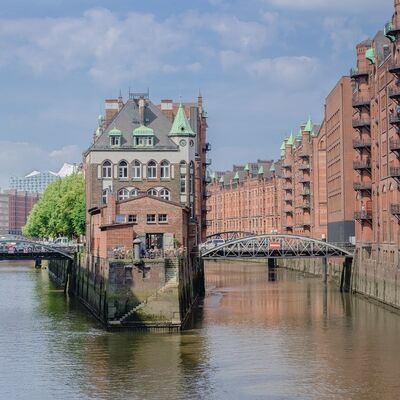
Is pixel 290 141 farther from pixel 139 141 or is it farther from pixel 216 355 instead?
pixel 216 355

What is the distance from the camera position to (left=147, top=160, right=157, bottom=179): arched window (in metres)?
97.8

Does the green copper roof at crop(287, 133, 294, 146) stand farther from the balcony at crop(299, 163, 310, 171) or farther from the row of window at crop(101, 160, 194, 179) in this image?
the row of window at crop(101, 160, 194, 179)

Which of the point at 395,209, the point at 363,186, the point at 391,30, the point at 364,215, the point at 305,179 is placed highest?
the point at 391,30

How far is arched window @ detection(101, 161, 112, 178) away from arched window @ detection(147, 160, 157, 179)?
149 inches

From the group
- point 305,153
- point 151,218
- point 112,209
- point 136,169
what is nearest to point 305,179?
point 305,153

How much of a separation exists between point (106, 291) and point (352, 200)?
48817 millimetres

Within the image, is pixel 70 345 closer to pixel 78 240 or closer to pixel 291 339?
pixel 291 339

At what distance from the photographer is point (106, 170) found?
9775 centimetres

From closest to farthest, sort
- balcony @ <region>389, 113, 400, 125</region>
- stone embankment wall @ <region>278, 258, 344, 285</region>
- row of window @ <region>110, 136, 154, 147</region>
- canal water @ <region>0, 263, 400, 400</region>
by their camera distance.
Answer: canal water @ <region>0, 263, 400, 400</region> → balcony @ <region>389, 113, 400, 125</region> → row of window @ <region>110, 136, 154, 147</region> → stone embankment wall @ <region>278, 258, 344, 285</region>

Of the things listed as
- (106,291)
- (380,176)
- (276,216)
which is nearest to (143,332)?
(106,291)

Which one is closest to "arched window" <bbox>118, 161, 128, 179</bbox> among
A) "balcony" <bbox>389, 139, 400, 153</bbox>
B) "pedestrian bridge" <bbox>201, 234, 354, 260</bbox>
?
"pedestrian bridge" <bbox>201, 234, 354, 260</bbox>

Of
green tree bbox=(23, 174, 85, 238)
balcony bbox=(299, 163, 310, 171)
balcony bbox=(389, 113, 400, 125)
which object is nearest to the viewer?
balcony bbox=(389, 113, 400, 125)

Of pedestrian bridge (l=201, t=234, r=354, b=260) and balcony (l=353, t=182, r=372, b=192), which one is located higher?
balcony (l=353, t=182, r=372, b=192)

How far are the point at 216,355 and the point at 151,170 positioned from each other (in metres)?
47.4
